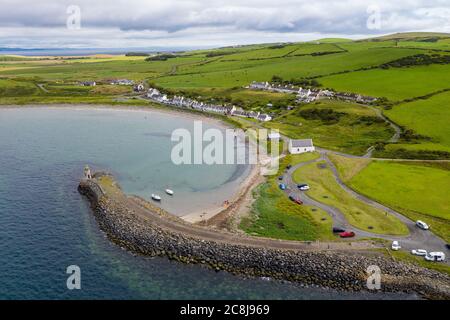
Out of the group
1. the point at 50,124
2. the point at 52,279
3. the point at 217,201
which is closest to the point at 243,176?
the point at 217,201

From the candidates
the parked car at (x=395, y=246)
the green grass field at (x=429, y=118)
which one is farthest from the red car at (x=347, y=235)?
the green grass field at (x=429, y=118)

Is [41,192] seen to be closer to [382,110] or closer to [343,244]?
[343,244]

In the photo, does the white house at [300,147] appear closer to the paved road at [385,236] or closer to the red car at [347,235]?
the paved road at [385,236]

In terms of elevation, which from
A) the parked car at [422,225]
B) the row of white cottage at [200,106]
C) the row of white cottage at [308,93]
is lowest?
the parked car at [422,225]

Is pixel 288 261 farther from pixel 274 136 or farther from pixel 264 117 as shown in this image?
pixel 264 117

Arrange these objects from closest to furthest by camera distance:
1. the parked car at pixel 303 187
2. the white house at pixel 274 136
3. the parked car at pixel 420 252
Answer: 1. the parked car at pixel 420 252
2. the parked car at pixel 303 187
3. the white house at pixel 274 136

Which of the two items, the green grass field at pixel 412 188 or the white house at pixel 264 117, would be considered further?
the white house at pixel 264 117

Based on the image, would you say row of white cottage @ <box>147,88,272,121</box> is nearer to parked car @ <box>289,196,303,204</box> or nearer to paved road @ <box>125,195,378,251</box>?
parked car @ <box>289,196,303,204</box>
